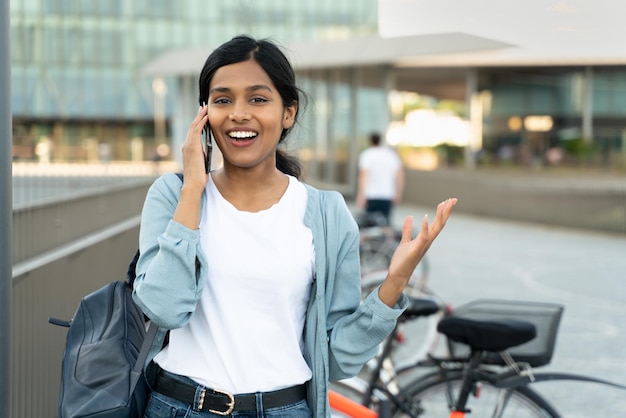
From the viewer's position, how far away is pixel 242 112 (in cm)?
230

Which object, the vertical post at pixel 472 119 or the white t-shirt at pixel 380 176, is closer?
the white t-shirt at pixel 380 176

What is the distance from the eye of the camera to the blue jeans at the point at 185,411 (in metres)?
2.25

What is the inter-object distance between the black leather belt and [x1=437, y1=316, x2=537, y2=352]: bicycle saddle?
1.51m

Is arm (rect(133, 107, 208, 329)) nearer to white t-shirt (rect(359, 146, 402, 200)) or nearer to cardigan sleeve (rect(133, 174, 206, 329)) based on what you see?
cardigan sleeve (rect(133, 174, 206, 329))

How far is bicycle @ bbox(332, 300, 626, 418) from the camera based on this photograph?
366 cm

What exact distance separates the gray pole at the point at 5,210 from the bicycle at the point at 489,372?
1681mm

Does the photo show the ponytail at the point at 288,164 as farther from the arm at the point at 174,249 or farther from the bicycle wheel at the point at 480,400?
the bicycle wheel at the point at 480,400

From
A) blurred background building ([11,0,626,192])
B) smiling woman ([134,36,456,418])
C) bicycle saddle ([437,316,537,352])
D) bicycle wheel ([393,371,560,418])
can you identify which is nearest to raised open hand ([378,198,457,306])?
smiling woman ([134,36,456,418])

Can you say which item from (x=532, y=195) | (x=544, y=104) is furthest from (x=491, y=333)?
(x=544, y=104)

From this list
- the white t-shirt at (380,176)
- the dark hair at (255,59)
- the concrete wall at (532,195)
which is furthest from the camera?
the concrete wall at (532,195)

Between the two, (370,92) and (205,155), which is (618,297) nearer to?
(205,155)

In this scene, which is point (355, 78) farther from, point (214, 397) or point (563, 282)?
point (214, 397)

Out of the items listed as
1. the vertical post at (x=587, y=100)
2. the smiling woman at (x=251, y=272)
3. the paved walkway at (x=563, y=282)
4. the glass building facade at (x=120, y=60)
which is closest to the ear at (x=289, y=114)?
the smiling woman at (x=251, y=272)

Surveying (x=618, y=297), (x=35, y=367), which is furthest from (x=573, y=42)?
(x=618, y=297)
